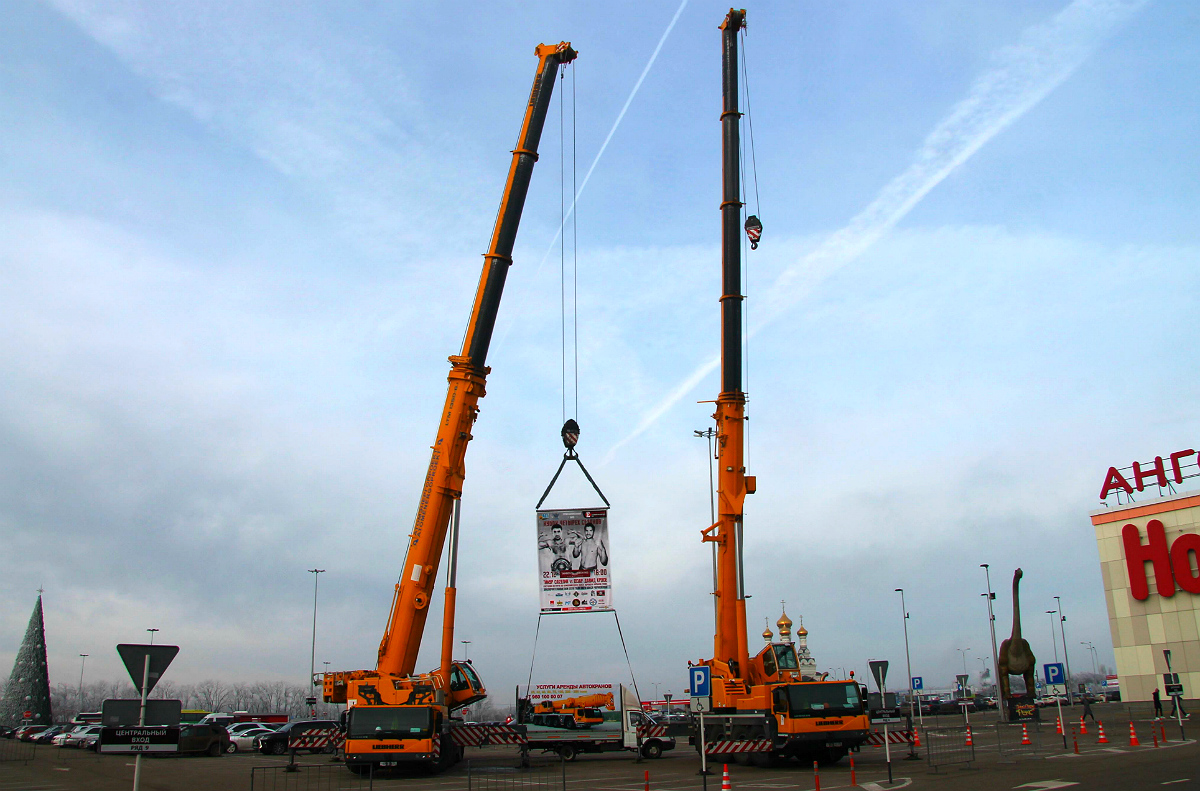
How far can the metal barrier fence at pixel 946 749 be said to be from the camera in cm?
2356

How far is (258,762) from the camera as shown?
31688 millimetres

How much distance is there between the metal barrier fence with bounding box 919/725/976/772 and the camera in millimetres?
23561

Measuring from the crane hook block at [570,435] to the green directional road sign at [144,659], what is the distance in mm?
16078

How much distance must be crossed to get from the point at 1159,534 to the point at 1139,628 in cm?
603

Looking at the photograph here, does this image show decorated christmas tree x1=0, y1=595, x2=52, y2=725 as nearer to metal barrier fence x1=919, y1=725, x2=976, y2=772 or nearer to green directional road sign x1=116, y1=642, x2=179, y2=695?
metal barrier fence x1=919, y1=725, x2=976, y2=772

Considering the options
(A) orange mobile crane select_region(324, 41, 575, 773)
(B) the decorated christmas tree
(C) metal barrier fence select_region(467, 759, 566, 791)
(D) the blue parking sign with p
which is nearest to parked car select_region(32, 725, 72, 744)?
(B) the decorated christmas tree

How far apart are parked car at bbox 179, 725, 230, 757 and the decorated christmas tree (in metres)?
48.1

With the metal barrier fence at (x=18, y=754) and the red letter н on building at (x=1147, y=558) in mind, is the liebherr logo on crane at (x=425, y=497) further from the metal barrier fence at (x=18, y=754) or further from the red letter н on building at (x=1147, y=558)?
the red letter н on building at (x=1147, y=558)

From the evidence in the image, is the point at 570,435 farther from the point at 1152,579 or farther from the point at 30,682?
the point at 30,682

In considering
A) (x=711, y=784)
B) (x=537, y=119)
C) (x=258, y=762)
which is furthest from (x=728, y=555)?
(x=258, y=762)

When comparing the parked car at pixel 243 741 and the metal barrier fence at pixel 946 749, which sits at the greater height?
the metal barrier fence at pixel 946 749

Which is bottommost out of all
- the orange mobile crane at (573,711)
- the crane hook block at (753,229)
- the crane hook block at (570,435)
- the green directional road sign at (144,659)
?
the orange mobile crane at (573,711)

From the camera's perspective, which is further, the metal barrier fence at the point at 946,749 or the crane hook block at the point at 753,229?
the crane hook block at the point at 753,229

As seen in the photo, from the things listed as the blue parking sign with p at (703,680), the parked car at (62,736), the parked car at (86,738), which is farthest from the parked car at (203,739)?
the blue parking sign with p at (703,680)
